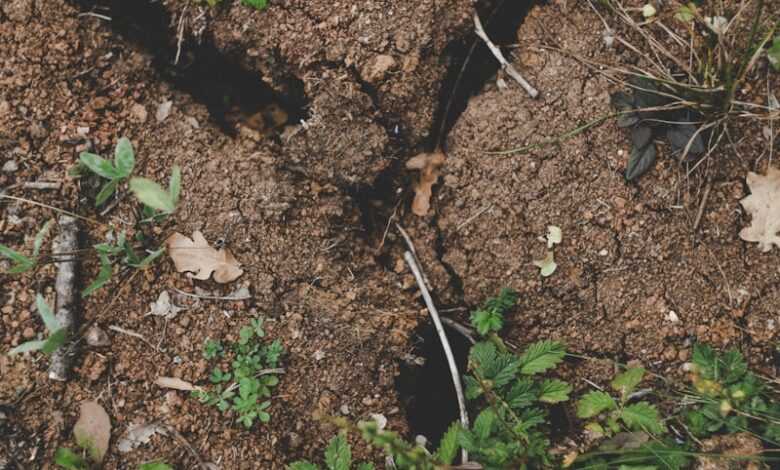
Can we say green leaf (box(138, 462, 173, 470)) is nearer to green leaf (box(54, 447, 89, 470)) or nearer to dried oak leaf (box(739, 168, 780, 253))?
green leaf (box(54, 447, 89, 470))

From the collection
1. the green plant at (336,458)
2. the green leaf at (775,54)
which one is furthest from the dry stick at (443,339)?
Answer: the green leaf at (775,54)

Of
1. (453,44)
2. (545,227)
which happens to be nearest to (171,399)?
(545,227)

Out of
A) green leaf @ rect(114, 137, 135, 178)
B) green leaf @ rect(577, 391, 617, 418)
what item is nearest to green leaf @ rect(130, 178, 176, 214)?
green leaf @ rect(114, 137, 135, 178)

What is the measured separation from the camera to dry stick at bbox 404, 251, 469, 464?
2236 mm

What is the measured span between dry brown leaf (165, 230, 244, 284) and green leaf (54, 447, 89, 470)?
645mm

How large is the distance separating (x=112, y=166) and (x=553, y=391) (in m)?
1.58

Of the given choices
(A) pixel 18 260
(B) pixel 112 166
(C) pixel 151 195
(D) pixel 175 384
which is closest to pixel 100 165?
(B) pixel 112 166

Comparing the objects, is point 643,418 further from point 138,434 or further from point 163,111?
point 163,111

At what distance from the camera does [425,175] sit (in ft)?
7.94

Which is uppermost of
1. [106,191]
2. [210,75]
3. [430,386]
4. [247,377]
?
[210,75]

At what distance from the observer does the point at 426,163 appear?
2.41 m

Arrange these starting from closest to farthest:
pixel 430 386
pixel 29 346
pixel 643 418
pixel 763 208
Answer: pixel 29 346 → pixel 643 418 → pixel 763 208 → pixel 430 386

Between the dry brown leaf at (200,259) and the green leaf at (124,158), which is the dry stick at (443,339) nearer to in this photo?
the dry brown leaf at (200,259)

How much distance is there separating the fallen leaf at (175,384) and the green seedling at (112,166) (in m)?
0.60
